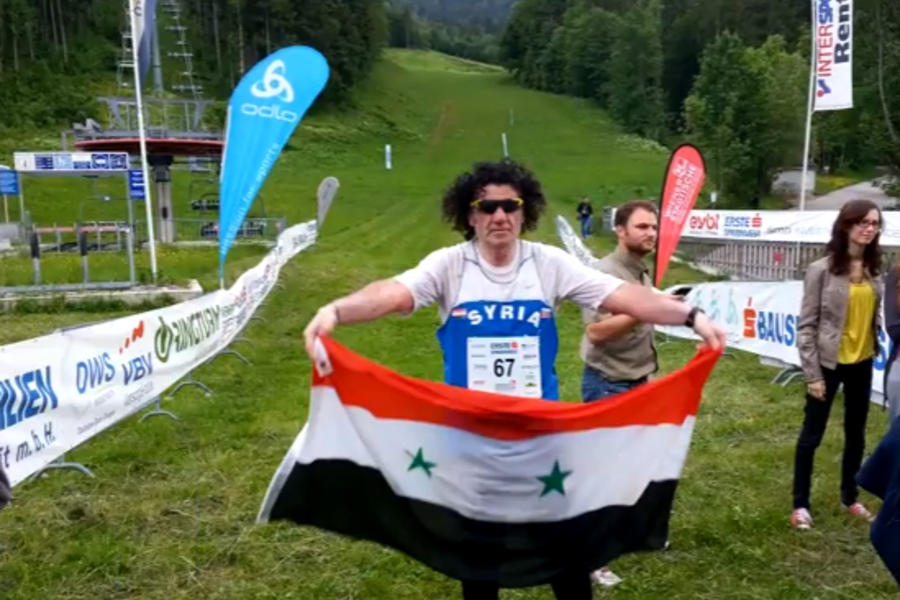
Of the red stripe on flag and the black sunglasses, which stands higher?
the black sunglasses

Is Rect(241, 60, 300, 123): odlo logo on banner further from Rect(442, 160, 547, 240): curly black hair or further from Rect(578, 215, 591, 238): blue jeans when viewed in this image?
Rect(578, 215, 591, 238): blue jeans

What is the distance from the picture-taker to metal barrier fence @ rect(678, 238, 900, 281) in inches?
801

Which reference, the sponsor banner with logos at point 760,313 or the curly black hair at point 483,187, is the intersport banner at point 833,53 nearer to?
the sponsor banner with logos at point 760,313

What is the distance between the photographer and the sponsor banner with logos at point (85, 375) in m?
5.64

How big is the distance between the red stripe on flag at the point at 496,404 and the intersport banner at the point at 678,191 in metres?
9.12

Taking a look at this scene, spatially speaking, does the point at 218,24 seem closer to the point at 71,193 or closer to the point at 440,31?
the point at 71,193

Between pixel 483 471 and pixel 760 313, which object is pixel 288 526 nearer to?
pixel 483 471

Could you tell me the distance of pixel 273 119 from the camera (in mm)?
11516

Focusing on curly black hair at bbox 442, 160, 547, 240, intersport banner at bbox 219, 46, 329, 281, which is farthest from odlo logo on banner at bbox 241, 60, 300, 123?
curly black hair at bbox 442, 160, 547, 240

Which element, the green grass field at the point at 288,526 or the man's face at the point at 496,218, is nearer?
the man's face at the point at 496,218

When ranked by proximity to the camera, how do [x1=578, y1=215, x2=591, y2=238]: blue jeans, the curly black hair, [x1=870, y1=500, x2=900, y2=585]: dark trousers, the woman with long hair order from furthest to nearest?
[x1=578, y1=215, x2=591, y2=238]: blue jeans
the woman with long hair
the curly black hair
[x1=870, y1=500, x2=900, y2=585]: dark trousers

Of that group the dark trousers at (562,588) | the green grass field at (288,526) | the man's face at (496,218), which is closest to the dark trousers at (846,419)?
the green grass field at (288,526)

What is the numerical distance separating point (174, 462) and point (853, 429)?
194 inches

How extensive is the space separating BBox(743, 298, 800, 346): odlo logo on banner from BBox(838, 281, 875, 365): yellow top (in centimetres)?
458
